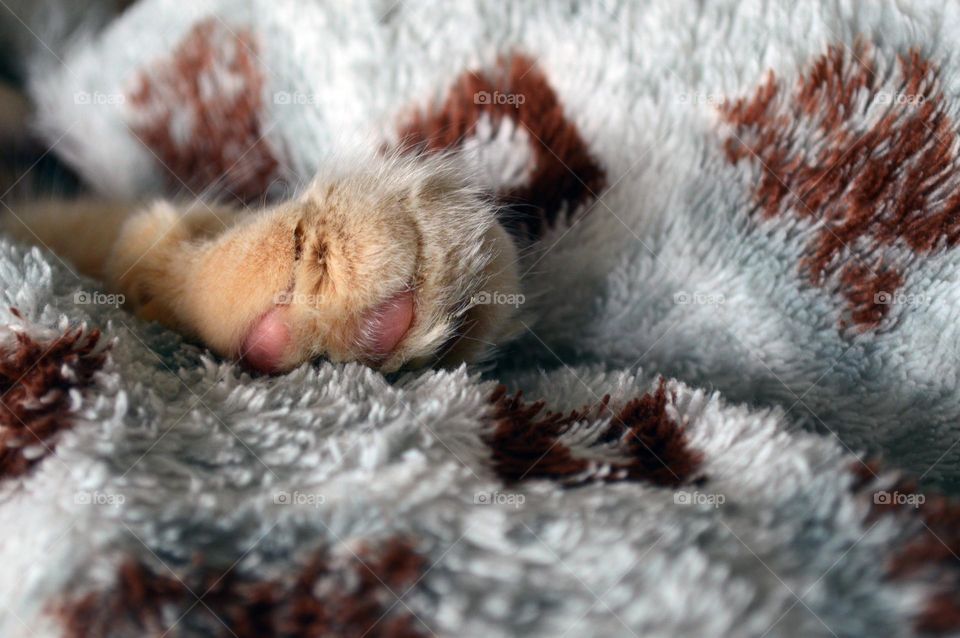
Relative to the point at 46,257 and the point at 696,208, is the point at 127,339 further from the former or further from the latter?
the point at 696,208

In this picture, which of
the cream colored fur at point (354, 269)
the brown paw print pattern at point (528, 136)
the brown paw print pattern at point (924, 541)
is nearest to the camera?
the brown paw print pattern at point (924, 541)

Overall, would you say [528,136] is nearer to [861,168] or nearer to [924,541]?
[861,168]

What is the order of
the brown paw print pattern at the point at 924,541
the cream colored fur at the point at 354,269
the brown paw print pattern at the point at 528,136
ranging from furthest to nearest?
the brown paw print pattern at the point at 528,136
the cream colored fur at the point at 354,269
the brown paw print pattern at the point at 924,541

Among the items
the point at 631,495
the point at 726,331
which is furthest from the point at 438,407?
the point at 726,331

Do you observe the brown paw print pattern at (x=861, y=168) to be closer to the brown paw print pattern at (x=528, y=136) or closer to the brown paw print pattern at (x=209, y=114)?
the brown paw print pattern at (x=528, y=136)

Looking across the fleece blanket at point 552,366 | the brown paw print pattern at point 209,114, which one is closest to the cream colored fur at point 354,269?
the fleece blanket at point 552,366

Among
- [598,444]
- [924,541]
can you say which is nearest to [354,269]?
[598,444]

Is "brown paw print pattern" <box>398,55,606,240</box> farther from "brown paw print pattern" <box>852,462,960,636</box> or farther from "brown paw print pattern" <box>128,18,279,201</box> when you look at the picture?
"brown paw print pattern" <box>852,462,960,636</box>
